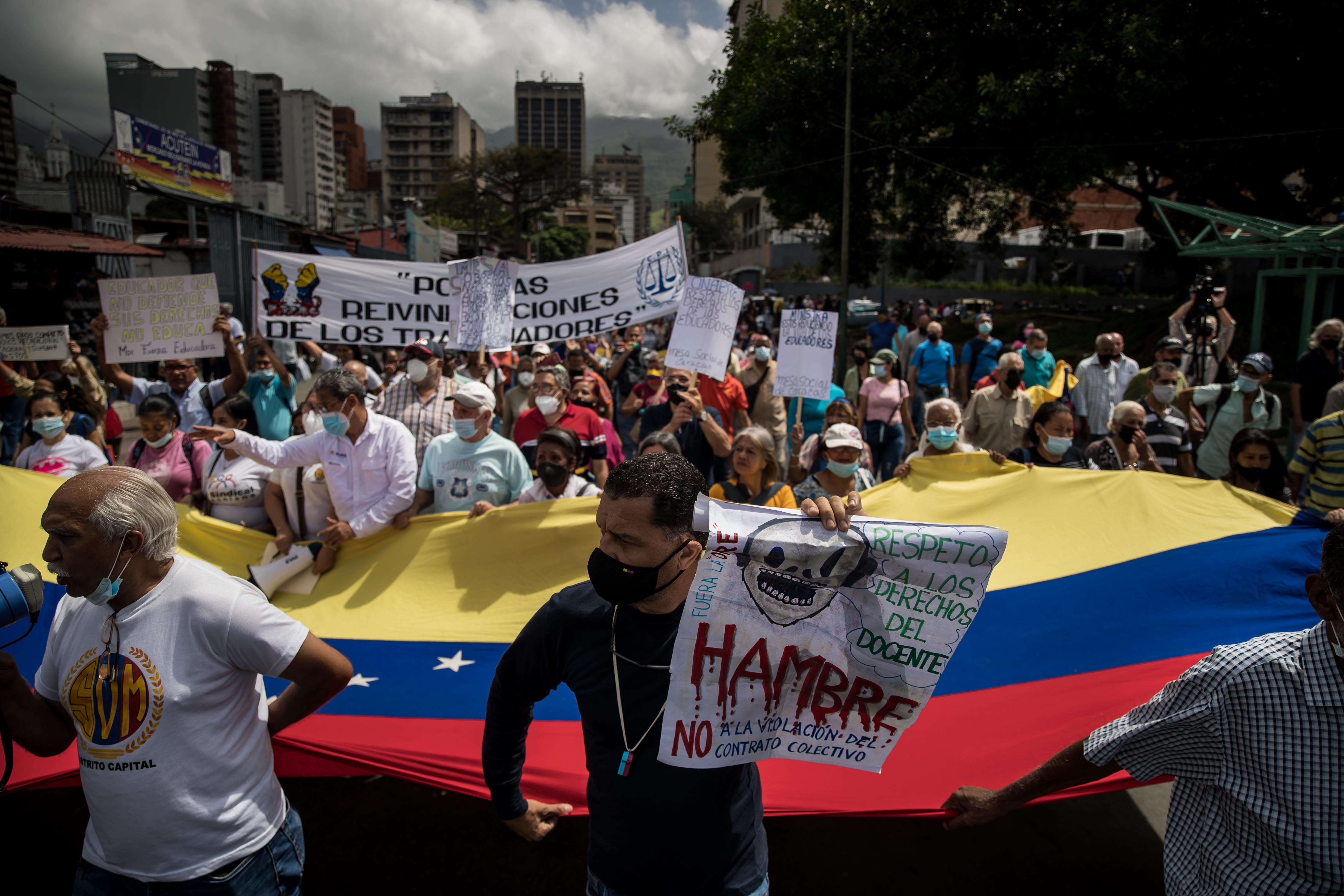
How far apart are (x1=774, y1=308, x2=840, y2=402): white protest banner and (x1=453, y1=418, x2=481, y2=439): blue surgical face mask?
2.88 metres

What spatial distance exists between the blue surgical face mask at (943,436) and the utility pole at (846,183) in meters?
10.7

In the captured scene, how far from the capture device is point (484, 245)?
5616 centimetres

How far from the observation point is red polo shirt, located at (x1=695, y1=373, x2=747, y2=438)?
6.98 meters

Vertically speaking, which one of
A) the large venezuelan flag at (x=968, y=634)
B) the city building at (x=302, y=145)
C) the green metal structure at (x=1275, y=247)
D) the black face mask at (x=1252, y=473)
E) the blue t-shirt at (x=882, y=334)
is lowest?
the large venezuelan flag at (x=968, y=634)

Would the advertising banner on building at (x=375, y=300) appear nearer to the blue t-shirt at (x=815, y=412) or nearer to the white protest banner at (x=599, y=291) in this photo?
the white protest banner at (x=599, y=291)

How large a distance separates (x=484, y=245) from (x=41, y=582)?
57.1 m

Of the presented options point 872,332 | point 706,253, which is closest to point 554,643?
point 872,332

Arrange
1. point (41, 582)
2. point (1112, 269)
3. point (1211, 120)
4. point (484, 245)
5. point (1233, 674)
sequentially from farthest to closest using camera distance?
1. point (484, 245)
2. point (1112, 269)
3. point (1211, 120)
4. point (41, 582)
5. point (1233, 674)

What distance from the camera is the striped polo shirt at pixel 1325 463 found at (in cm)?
459

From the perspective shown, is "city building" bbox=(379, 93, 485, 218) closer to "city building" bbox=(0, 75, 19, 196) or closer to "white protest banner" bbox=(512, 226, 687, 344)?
"city building" bbox=(0, 75, 19, 196)

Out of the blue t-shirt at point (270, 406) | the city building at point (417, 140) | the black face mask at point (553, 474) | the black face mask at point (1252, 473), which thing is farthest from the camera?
the city building at point (417, 140)

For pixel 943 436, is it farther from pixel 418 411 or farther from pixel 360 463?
pixel 418 411

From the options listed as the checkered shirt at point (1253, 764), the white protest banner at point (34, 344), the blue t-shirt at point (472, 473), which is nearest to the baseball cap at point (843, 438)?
the blue t-shirt at point (472, 473)

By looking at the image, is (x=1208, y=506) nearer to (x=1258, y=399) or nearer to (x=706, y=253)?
(x=1258, y=399)
